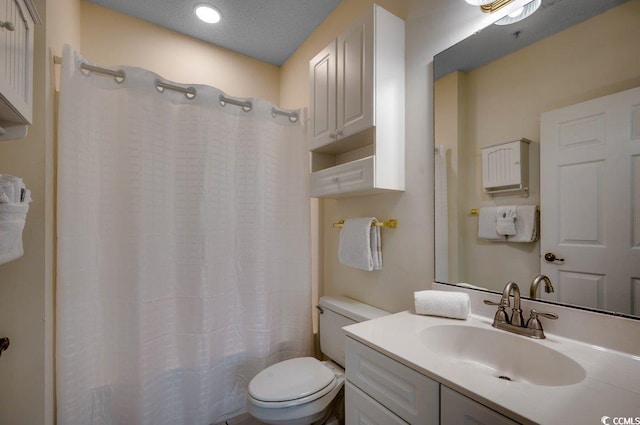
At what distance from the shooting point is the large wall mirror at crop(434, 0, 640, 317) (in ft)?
2.73

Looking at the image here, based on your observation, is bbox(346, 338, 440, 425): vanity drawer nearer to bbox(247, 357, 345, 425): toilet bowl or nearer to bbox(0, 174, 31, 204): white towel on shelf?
bbox(247, 357, 345, 425): toilet bowl

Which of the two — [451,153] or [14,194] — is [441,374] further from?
[14,194]

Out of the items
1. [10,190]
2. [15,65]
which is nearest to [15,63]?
[15,65]

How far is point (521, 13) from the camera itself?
3.42 ft

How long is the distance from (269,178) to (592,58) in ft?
5.00

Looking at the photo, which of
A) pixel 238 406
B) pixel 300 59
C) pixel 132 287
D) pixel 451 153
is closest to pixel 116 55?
pixel 300 59

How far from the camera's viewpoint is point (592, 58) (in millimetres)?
888

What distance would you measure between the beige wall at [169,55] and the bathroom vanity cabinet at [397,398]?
2.20 metres

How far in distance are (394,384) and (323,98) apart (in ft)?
4.79

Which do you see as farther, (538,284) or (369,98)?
(369,98)

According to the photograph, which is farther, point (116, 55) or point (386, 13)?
point (116, 55)

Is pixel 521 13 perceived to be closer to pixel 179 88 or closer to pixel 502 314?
pixel 502 314

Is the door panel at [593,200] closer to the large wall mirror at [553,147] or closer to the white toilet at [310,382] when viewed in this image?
the large wall mirror at [553,147]

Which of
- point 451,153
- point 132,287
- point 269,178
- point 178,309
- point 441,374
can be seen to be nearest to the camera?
point 441,374
